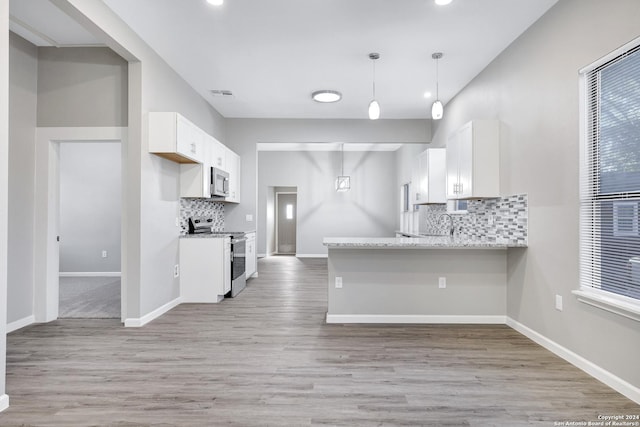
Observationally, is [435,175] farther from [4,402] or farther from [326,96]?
Result: [4,402]

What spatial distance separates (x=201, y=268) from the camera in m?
4.60

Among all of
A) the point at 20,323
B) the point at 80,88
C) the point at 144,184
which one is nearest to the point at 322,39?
the point at 144,184

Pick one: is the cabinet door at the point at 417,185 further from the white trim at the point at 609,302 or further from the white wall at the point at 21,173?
the white wall at the point at 21,173

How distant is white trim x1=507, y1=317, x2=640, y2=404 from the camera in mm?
2193

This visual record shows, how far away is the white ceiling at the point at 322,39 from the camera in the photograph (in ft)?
9.89

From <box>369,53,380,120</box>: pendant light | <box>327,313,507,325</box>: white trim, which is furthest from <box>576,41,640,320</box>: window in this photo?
<box>369,53,380,120</box>: pendant light

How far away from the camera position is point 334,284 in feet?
12.3

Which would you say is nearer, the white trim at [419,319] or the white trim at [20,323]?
the white trim at [20,323]

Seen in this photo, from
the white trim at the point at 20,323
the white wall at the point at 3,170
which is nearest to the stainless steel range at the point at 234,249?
the white trim at the point at 20,323

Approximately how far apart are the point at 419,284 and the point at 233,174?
3.56 metres

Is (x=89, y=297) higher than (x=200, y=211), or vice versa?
(x=200, y=211)

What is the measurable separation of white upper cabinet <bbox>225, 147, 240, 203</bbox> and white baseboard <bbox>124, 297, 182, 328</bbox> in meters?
1.90

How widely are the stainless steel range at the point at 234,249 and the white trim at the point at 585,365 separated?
3.44 meters

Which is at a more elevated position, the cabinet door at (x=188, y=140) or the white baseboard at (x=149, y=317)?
the cabinet door at (x=188, y=140)
